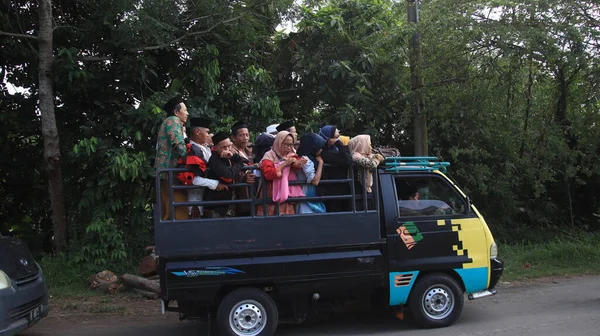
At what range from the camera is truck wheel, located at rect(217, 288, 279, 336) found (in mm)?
5328

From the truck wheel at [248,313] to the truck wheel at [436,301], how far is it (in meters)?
1.63

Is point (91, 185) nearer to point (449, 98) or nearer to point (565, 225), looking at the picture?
point (449, 98)

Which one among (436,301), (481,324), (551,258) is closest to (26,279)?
(436,301)

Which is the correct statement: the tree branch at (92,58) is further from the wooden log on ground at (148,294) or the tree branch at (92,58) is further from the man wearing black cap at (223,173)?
the man wearing black cap at (223,173)

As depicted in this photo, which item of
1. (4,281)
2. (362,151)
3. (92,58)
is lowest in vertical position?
(4,281)

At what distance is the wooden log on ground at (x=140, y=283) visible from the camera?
7645 mm

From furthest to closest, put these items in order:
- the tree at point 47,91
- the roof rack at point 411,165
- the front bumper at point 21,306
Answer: the tree at point 47,91, the roof rack at point 411,165, the front bumper at point 21,306

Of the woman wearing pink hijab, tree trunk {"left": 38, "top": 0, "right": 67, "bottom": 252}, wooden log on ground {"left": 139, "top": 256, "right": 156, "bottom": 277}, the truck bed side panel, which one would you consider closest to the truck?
the truck bed side panel

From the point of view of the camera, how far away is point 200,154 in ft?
18.1

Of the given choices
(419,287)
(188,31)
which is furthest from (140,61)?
(419,287)

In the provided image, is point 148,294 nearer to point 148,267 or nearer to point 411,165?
point 148,267

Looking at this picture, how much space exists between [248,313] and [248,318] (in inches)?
2.1

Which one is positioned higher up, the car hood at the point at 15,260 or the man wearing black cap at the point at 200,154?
the man wearing black cap at the point at 200,154

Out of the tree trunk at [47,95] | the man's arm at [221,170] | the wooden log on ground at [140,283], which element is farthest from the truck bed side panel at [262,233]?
the tree trunk at [47,95]
